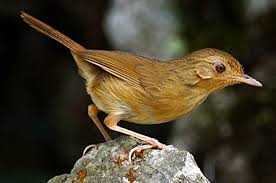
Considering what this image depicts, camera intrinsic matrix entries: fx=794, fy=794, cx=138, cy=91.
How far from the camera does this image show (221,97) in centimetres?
666

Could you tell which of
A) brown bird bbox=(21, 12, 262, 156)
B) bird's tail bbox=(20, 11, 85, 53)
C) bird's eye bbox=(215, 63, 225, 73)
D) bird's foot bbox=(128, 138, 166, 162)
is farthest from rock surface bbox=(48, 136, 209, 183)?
bird's tail bbox=(20, 11, 85, 53)

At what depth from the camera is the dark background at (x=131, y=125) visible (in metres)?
6.51

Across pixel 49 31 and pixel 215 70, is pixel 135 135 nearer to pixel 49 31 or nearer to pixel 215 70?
pixel 215 70

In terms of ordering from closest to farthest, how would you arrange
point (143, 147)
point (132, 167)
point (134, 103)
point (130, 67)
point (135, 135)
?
point (132, 167), point (143, 147), point (135, 135), point (134, 103), point (130, 67)

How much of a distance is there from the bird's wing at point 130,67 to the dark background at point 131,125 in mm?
1865

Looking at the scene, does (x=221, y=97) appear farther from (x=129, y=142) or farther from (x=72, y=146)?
(x=129, y=142)

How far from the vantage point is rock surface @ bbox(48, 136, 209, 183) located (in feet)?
13.0

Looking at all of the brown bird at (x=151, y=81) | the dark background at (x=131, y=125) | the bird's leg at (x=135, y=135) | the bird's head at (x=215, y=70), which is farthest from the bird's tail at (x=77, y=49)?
the dark background at (x=131, y=125)

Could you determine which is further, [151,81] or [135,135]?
[151,81]

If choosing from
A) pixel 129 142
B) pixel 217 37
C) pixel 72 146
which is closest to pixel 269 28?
pixel 217 37

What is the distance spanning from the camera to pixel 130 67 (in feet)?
15.9

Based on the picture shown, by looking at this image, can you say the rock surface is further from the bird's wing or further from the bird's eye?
the bird's eye

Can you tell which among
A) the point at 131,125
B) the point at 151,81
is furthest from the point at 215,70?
the point at 131,125

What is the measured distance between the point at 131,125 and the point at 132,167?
3259mm
